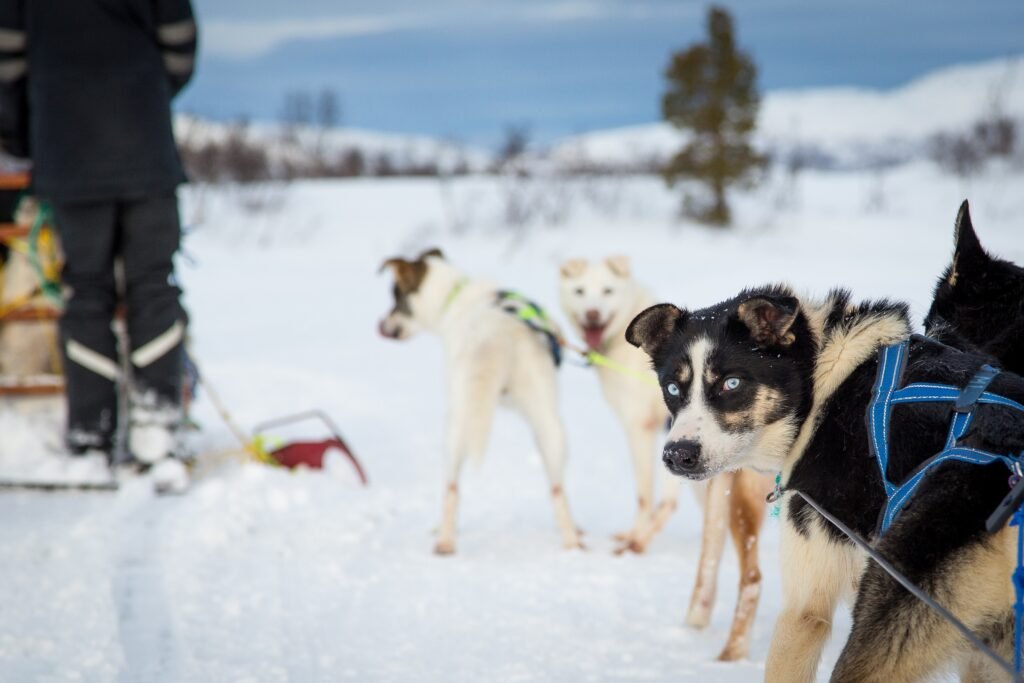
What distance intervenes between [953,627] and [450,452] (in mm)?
2536

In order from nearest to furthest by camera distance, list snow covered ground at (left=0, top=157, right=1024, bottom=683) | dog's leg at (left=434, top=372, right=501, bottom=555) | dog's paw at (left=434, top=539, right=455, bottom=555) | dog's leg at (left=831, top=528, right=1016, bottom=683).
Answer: dog's leg at (left=831, top=528, right=1016, bottom=683) → snow covered ground at (left=0, top=157, right=1024, bottom=683) → dog's paw at (left=434, top=539, right=455, bottom=555) → dog's leg at (left=434, top=372, right=501, bottom=555)

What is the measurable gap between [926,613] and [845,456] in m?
0.38

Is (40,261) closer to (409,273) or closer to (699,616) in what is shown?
(409,273)

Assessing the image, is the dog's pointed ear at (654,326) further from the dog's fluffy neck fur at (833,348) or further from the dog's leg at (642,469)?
the dog's leg at (642,469)

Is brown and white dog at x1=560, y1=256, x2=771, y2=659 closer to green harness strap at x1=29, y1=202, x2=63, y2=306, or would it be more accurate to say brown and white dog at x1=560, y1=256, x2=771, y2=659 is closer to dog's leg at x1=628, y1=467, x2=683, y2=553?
dog's leg at x1=628, y1=467, x2=683, y2=553

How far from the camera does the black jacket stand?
3.99m

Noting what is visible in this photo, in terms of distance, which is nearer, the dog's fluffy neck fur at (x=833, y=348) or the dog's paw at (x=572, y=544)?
the dog's fluffy neck fur at (x=833, y=348)

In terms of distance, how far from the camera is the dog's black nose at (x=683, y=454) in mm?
1989

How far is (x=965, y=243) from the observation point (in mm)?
2232

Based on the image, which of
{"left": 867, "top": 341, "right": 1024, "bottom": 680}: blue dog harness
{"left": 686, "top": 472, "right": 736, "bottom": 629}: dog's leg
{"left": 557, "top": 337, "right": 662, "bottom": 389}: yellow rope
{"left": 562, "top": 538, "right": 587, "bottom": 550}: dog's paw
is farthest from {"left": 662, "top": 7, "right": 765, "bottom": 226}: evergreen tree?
{"left": 867, "top": 341, "right": 1024, "bottom": 680}: blue dog harness

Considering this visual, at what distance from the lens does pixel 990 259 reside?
229 cm

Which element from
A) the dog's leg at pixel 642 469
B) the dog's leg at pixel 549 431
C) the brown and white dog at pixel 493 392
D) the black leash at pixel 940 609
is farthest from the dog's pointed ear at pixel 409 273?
the black leash at pixel 940 609

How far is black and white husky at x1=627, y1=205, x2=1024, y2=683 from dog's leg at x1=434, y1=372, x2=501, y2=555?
1594 millimetres

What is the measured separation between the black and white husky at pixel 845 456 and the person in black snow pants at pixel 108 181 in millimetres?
2750
